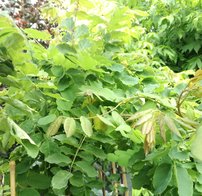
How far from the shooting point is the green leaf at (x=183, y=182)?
36.5 inches

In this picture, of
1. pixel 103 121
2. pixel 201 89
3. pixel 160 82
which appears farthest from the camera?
pixel 160 82

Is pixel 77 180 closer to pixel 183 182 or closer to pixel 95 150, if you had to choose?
pixel 95 150

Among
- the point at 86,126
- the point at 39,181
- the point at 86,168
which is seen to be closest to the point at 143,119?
the point at 86,126

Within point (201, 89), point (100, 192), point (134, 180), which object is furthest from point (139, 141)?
point (100, 192)

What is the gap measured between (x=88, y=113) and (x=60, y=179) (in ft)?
0.63

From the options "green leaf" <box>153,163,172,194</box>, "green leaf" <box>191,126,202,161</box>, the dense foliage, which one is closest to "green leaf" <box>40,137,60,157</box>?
the dense foliage

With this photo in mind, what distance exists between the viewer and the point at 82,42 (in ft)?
3.65

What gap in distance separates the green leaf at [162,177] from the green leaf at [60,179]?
8.2 inches

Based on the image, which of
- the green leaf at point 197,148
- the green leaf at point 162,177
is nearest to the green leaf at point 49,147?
the green leaf at point 162,177

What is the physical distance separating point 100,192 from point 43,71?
46 cm

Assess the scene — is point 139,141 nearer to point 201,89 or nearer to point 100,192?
point 201,89

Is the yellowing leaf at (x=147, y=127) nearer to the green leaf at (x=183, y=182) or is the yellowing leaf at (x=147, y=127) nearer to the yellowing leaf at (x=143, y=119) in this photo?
the yellowing leaf at (x=143, y=119)

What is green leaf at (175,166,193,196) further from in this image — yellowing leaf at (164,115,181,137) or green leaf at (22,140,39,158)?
green leaf at (22,140,39,158)

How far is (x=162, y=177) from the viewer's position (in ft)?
3.27
